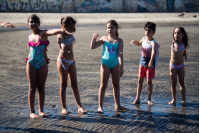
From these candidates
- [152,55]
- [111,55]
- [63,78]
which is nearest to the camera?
[63,78]

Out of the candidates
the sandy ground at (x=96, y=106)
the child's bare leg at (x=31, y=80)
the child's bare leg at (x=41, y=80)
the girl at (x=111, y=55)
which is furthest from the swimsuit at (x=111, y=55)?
the child's bare leg at (x=31, y=80)

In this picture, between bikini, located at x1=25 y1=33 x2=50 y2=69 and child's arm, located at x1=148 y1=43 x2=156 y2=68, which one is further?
child's arm, located at x1=148 y1=43 x2=156 y2=68

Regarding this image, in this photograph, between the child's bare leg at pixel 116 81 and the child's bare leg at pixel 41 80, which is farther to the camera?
the child's bare leg at pixel 116 81

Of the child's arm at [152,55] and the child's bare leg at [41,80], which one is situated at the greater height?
the child's arm at [152,55]

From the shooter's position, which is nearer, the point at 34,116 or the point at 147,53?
the point at 34,116

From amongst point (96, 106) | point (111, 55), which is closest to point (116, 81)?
point (111, 55)

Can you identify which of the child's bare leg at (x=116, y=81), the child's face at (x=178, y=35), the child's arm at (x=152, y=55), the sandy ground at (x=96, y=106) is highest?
the child's face at (x=178, y=35)

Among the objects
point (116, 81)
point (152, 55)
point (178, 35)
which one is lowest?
point (116, 81)

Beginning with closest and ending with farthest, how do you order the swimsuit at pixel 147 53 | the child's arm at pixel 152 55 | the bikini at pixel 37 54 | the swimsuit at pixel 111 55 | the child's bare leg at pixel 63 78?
the bikini at pixel 37 54, the child's bare leg at pixel 63 78, the swimsuit at pixel 111 55, the child's arm at pixel 152 55, the swimsuit at pixel 147 53

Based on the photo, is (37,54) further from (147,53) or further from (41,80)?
(147,53)

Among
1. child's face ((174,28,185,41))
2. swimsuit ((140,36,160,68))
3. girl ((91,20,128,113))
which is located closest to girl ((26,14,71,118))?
girl ((91,20,128,113))

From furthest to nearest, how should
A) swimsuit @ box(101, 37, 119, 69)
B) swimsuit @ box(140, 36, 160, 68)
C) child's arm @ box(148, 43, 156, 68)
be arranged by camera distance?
swimsuit @ box(140, 36, 160, 68) < child's arm @ box(148, 43, 156, 68) < swimsuit @ box(101, 37, 119, 69)

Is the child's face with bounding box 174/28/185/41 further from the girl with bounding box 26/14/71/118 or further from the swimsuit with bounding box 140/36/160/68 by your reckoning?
the girl with bounding box 26/14/71/118

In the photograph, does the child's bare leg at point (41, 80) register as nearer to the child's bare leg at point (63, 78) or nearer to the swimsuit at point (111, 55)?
the child's bare leg at point (63, 78)
